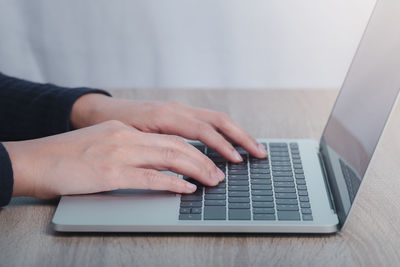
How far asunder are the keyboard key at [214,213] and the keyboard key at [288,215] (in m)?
0.07

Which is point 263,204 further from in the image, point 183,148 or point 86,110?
point 86,110

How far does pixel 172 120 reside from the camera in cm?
98

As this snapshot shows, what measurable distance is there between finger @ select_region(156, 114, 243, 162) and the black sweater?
20 centimetres

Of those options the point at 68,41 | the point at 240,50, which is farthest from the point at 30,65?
the point at 240,50

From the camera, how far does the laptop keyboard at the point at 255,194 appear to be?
2.39 feet

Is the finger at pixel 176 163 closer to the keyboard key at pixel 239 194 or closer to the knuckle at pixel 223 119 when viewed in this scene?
the keyboard key at pixel 239 194

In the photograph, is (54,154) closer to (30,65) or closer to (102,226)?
(102,226)

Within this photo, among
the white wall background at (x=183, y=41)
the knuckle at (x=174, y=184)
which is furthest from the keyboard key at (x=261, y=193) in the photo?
the white wall background at (x=183, y=41)

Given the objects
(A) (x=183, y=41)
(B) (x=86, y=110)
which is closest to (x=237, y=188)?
(B) (x=86, y=110)

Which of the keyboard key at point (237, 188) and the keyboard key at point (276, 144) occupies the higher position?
the keyboard key at point (237, 188)

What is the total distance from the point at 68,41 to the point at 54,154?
1.13 m

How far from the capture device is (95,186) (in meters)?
0.78

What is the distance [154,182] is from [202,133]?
0.18 meters

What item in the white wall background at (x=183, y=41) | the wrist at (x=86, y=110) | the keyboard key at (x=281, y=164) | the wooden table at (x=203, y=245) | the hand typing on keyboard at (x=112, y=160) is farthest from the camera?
the white wall background at (x=183, y=41)
